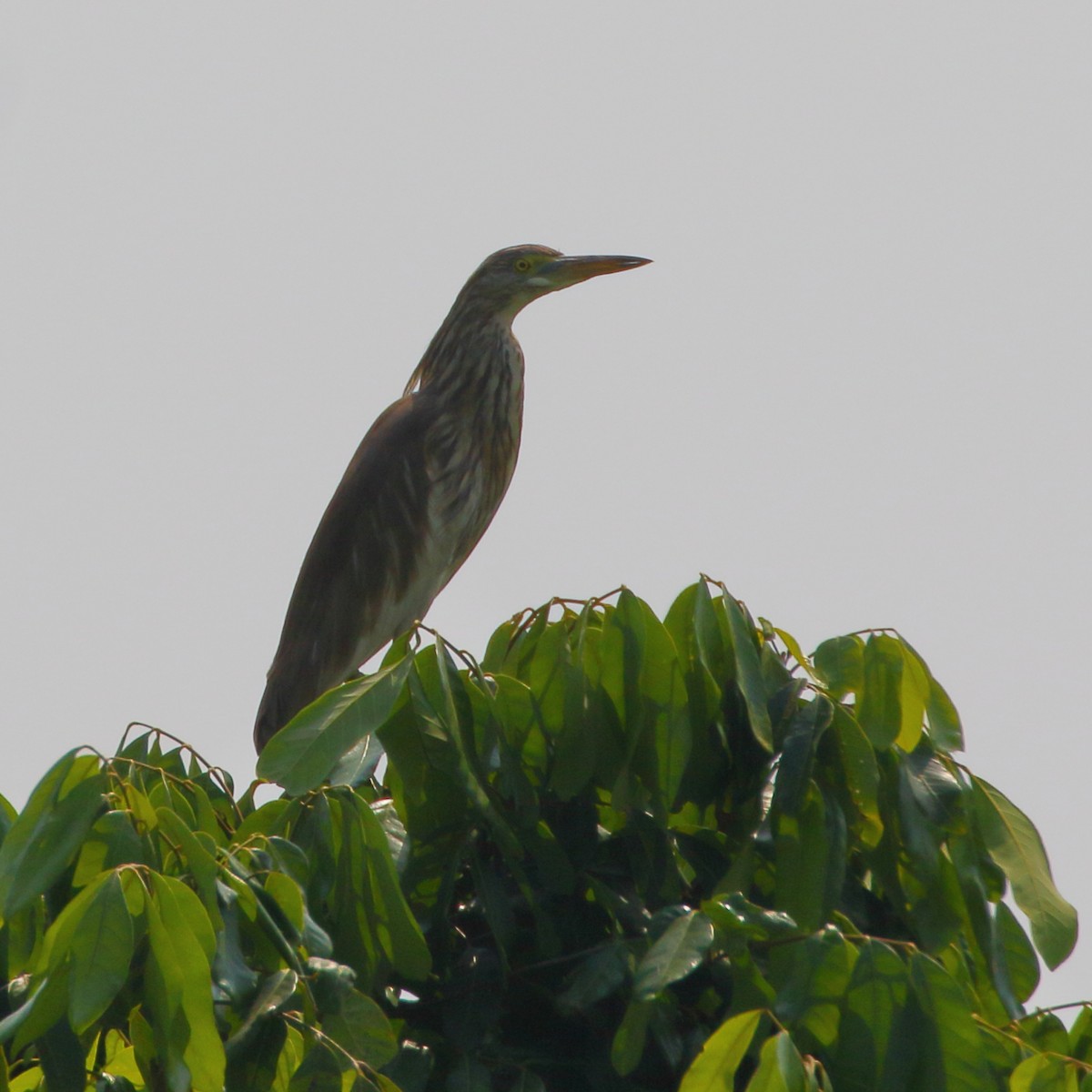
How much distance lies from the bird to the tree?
9.46 feet

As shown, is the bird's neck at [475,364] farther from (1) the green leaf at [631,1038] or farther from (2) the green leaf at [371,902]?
(1) the green leaf at [631,1038]

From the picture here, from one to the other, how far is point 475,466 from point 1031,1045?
12.1 feet

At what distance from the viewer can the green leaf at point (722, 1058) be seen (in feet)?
4.82

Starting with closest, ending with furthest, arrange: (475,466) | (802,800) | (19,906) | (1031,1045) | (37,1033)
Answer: (37,1033) → (19,906) → (1031,1045) → (802,800) → (475,466)

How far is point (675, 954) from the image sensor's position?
1671mm

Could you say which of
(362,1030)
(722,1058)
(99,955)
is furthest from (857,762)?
(99,955)

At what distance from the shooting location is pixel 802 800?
2.01 metres

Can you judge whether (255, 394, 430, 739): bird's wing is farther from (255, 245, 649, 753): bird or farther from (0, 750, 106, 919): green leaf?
(0, 750, 106, 919): green leaf

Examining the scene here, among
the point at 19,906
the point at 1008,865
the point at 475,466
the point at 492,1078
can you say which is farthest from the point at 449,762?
the point at 475,466

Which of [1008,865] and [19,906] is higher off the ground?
[1008,865]

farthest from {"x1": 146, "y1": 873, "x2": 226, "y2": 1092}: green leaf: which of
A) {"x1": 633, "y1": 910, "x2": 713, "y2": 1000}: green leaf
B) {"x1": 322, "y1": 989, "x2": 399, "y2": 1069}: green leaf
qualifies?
{"x1": 633, "y1": 910, "x2": 713, "y2": 1000}: green leaf

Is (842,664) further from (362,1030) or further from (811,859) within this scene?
(362,1030)

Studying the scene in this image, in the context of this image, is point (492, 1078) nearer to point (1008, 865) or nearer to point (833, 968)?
point (833, 968)

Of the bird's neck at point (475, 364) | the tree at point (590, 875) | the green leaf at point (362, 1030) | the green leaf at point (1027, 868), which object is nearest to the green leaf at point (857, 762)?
the tree at point (590, 875)
